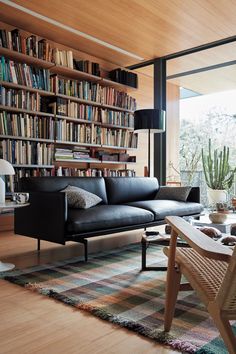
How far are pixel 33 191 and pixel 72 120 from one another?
2.26m

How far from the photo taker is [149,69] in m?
6.20

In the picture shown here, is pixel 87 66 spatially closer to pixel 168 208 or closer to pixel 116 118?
pixel 116 118

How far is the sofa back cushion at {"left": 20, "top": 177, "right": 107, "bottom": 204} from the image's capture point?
3.03 metres

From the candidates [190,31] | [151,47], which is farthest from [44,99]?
[190,31]

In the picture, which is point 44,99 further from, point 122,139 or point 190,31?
point 190,31

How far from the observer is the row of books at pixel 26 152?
416 centimetres

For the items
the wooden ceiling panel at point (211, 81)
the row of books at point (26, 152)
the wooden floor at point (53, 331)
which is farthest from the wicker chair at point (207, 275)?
the wooden ceiling panel at point (211, 81)

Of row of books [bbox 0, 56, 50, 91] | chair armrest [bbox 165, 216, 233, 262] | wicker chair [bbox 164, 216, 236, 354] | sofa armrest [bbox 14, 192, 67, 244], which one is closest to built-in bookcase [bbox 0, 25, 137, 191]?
row of books [bbox 0, 56, 50, 91]

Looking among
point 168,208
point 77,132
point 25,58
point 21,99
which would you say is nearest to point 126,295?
point 168,208

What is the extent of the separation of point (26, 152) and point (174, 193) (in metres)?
2.00

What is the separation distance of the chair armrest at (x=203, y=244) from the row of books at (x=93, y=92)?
3803mm

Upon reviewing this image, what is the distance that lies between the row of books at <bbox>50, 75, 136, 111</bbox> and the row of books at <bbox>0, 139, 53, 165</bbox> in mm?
863

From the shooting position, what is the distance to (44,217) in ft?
9.02

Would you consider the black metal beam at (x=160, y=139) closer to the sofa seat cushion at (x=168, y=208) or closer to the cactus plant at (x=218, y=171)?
the cactus plant at (x=218, y=171)
